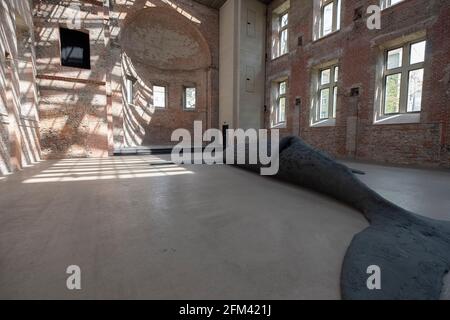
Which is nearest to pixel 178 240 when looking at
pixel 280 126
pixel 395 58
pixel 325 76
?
pixel 395 58

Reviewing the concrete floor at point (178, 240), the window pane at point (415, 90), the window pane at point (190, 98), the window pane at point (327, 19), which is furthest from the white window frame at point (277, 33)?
the concrete floor at point (178, 240)

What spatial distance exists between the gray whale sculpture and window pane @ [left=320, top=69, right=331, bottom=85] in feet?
26.8

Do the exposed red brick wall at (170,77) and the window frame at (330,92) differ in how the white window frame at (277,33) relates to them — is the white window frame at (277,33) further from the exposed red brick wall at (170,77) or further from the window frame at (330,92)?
the window frame at (330,92)

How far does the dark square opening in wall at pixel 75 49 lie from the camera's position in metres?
8.29

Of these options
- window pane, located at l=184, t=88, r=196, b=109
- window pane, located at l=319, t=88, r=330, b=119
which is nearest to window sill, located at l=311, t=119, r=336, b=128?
window pane, located at l=319, t=88, r=330, b=119

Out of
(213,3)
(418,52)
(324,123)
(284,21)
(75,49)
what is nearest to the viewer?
(418,52)

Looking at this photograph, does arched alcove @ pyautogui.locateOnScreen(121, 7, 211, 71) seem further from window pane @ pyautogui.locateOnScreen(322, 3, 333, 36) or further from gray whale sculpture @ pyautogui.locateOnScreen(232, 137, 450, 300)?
gray whale sculpture @ pyautogui.locateOnScreen(232, 137, 450, 300)

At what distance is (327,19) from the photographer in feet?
32.7

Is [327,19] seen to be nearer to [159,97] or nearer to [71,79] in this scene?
[159,97]

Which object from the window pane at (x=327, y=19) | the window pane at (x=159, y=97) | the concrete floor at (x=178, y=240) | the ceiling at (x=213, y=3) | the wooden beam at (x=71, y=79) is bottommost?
the concrete floor at (x=178, y=240)

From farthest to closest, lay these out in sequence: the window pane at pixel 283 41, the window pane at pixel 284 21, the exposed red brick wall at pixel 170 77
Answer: the window pane at pixel 283 41 < the window pane at pixel 284 21 < the exposed red brick wall at pixel 170 77

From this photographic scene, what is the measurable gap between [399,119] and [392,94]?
3.30ft

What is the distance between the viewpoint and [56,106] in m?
8.18

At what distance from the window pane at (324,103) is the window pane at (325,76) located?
0.36 m
